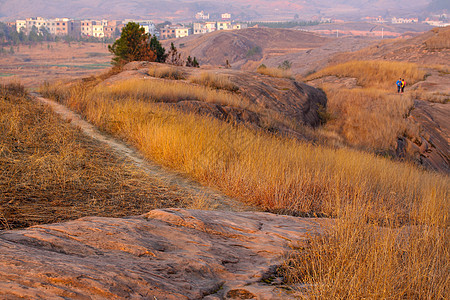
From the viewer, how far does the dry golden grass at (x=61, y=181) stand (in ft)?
12.1

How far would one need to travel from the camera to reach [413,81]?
23312 mm

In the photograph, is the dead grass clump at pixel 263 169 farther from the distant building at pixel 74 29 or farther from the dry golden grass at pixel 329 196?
the distant building at pixel 74 29

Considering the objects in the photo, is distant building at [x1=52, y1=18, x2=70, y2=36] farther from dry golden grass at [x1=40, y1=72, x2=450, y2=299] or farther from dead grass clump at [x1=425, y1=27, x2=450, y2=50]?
dry golden grass at [x1=40, y1=72, x2=450, y2=299]

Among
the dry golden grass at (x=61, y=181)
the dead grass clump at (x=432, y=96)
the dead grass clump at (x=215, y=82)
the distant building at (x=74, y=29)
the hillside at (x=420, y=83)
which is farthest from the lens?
the distant building at (x=74, y=29)

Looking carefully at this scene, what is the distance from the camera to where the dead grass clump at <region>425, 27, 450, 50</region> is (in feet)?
107

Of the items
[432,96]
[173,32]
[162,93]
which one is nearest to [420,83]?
[432,96]

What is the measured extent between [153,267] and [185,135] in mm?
4700

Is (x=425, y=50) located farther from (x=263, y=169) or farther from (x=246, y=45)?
(x=246, y=45)

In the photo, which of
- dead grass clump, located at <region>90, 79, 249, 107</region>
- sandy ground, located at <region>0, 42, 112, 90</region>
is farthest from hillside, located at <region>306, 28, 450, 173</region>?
sandy ground, located at <region>0, 42, 112, 90</region>

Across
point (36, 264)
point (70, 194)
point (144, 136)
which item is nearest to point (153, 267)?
point (36, 264)

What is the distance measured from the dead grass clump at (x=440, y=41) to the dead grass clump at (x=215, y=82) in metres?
26.5

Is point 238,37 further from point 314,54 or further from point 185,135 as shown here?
point 185,135

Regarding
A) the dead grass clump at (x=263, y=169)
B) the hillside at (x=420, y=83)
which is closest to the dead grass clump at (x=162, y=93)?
the dead grass clump at (x=263, y=169)

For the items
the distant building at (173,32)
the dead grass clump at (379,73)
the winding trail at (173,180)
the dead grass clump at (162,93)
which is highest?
the distant building at (173,32)
